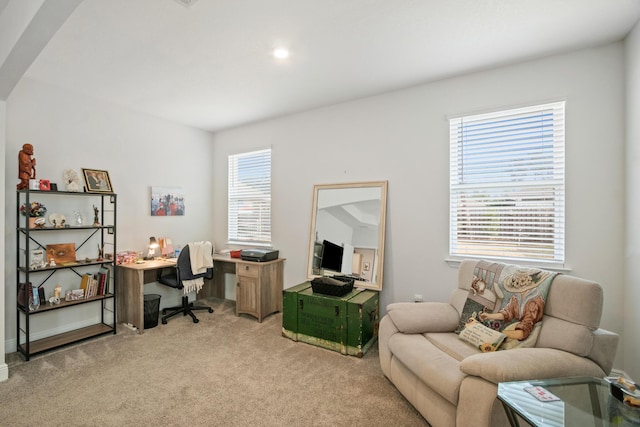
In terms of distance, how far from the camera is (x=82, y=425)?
193 cm

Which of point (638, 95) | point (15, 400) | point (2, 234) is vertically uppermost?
point (638, 95)

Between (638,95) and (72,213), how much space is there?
Result: 5.26m

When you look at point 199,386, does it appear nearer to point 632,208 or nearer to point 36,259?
point 36,259

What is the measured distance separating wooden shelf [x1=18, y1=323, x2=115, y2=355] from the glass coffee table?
3.77 m

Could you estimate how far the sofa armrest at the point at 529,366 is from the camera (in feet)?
5.03

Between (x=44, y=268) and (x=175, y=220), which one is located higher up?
(x=175, y=220)

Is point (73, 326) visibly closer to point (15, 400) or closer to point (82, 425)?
point (15, 400)

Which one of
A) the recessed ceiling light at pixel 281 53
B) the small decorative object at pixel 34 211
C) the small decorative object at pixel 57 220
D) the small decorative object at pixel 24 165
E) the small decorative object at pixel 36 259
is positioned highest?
the recessed ceiling light at pixel 281 53

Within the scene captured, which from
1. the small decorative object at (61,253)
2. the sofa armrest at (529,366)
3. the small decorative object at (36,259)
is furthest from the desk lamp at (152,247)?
the sofa armrest at (529,366)

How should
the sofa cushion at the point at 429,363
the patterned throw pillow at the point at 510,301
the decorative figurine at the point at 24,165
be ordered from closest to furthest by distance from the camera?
the sofa cushion at the point at 429,363 → the patterned throw pillow at the point at 510,301 → the decorative figurine at the point at 24,165

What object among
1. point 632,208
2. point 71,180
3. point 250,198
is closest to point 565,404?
point 632,208

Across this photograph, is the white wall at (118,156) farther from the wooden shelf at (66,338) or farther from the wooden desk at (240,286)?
the wooden desk at (240,286)

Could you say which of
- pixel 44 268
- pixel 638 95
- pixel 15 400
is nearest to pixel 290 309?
pixel 15 400

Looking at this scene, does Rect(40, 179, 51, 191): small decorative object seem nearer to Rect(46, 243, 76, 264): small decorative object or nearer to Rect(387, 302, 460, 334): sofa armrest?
Rect(46, 243, 76, 264): small decorative object
